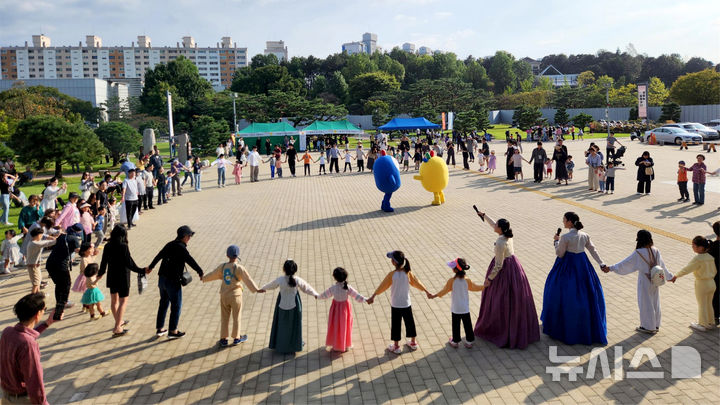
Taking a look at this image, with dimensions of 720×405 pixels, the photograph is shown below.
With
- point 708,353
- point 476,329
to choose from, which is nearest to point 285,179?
point 476,329

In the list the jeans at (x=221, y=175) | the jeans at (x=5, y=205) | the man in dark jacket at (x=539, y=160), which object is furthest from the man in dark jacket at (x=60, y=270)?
the man in dark jacket at (x=539, y=160)

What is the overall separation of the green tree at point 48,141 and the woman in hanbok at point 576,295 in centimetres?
2584

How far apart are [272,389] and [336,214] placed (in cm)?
1035

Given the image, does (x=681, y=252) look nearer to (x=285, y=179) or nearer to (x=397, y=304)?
(x=397, y=304)

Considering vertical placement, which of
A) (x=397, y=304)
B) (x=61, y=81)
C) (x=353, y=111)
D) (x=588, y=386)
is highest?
(x=61, y=81)

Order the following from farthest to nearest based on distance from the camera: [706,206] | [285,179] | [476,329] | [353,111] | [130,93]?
1. [130,93]
2. [353,111]
3. [285,179]
4. [706,206]
5. [476,329]

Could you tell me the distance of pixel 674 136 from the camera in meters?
37.1

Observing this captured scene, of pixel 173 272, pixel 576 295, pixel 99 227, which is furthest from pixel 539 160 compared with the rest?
pixel 173 272

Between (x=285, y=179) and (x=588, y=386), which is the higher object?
(x=285, y=179)

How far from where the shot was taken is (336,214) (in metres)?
16.1

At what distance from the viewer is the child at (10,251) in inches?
410

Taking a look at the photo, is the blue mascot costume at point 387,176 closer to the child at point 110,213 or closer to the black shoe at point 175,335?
the child at point 110,213

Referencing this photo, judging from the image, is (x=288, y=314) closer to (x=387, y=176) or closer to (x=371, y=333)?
(x=371, y=333)

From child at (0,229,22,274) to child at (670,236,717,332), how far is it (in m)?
11.5
